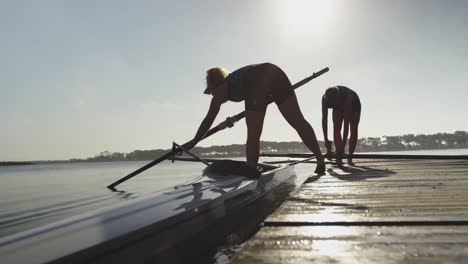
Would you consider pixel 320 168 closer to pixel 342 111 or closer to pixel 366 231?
pixel 342 111

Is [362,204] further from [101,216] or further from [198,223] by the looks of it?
[101,216]

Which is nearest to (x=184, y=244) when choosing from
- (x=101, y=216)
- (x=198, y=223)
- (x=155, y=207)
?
(x=198, y=223)

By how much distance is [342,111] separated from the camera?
913 cm

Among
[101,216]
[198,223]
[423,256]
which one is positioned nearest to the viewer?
[423,256]

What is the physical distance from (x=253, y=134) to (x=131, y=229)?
3530 millimetres

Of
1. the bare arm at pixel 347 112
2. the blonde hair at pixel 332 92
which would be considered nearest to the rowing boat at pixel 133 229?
the blonde hair at pixel 332 92

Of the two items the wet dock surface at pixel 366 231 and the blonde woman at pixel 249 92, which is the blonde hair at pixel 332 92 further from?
the wet dock surface at pixel 366 231

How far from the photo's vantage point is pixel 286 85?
19.9 ft

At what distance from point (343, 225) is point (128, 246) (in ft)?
4.55

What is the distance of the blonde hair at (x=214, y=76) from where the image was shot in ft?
18.2

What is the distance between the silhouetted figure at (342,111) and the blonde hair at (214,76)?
13.4ft

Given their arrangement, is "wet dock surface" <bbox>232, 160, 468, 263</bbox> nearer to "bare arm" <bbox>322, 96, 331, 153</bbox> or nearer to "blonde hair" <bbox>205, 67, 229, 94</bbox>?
"blonde hair" <bbox>205, 67, 229, 94</bbox>

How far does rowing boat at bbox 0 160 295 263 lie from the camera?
5.74 feet

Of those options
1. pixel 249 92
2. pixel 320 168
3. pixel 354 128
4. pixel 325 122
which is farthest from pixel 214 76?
pixel 354 128
